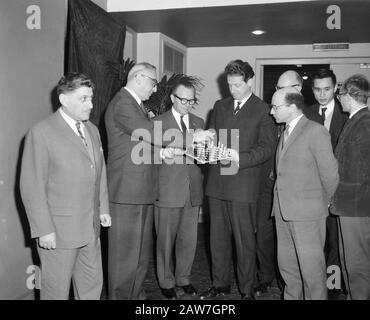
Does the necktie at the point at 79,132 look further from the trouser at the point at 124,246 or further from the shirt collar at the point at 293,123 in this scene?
the shirt collar at the point at 293,123

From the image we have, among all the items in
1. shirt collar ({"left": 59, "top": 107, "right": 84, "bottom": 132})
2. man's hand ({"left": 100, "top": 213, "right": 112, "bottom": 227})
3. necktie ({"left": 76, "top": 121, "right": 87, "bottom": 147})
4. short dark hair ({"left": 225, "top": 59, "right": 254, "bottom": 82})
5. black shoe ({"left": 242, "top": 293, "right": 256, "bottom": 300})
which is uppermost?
short dark hair ({"left": 225, "top": 59, "right": 254, "bottom": 82})

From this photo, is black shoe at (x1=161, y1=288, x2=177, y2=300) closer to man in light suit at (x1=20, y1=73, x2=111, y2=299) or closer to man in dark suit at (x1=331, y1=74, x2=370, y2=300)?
man in light suit at (x1=20, y1=73, x2=111, y2=299)

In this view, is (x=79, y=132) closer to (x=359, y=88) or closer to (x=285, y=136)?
(x=285, y=136)

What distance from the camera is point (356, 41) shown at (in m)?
6.41

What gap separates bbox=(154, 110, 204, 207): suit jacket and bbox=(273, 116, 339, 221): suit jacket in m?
0.90

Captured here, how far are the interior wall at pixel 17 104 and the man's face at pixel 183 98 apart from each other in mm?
1086

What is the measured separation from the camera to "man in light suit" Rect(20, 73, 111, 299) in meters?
2.32

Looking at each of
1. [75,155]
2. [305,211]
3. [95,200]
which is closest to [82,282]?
[95,200]

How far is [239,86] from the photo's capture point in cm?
330

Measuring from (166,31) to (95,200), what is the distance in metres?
3.89

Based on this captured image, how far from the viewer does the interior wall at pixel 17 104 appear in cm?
310

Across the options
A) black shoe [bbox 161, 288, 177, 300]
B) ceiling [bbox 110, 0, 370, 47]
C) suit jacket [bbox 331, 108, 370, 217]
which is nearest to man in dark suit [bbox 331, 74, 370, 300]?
suit jacket [bbox 331, 108, 370, 217]

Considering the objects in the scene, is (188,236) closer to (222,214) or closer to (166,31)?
(222,214)

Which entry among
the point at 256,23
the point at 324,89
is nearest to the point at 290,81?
the point at 324,89
